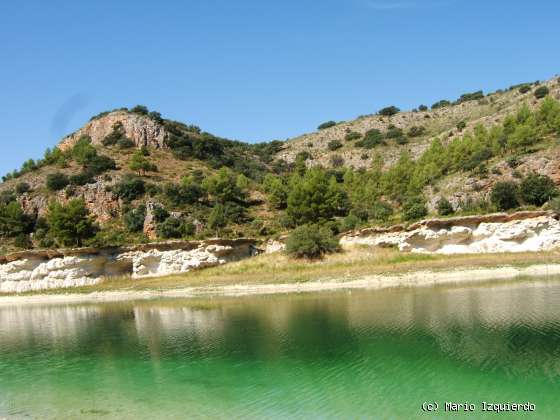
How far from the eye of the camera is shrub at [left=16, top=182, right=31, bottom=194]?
80.6 metres

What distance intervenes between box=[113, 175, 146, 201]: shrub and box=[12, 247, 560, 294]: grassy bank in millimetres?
23857

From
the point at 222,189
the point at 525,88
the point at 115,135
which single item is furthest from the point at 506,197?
the point at 115,135

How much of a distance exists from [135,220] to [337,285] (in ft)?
122

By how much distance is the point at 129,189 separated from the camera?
78062mm

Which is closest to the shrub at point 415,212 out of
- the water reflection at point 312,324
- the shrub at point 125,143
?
the water reflection at point 312,324

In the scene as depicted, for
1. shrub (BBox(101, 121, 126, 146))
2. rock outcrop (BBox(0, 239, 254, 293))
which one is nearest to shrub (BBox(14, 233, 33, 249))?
rock outcrop (BBox(0, 239, 254, 293))

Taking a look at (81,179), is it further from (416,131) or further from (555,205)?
(416,131)

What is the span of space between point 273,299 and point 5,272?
34.4 metres

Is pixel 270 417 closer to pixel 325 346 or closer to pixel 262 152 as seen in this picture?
pixel 325 346

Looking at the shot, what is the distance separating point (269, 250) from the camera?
5891 centimetres

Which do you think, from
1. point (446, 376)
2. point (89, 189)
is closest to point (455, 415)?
point (446, 376)

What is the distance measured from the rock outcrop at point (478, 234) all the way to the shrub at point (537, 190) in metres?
5.45

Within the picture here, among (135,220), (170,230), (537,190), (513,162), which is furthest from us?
(135,220)

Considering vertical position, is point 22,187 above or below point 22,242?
above
